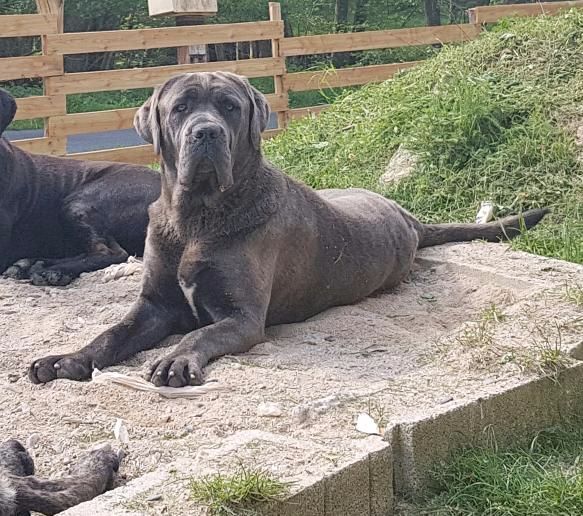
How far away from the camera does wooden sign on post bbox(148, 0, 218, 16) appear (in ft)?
38.8

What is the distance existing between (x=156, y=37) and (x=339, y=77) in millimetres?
3100

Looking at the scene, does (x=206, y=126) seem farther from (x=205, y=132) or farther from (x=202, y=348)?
(x=202, y=348)

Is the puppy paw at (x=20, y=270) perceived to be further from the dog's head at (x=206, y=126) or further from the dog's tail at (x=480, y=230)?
the dog's tail at (x=480, y=230)

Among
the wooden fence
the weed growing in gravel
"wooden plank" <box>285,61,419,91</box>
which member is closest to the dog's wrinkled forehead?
the weed growing in gravel

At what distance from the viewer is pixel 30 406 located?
12.9ft

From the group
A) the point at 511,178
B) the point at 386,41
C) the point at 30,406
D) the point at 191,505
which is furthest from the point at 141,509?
the point at 386,41

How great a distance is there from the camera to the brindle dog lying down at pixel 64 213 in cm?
684

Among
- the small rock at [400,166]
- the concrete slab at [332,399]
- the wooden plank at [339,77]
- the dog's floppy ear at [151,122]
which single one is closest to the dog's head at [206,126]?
the dog's floppy ear at [151,122]

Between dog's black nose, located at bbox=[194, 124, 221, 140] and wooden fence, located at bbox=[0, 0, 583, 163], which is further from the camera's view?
wooden fence, located at bbox=[0, 0, 583, 163]

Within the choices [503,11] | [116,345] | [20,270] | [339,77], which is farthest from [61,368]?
[503,11]

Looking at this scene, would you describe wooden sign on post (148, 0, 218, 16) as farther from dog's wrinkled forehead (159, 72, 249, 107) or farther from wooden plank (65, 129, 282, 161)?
dog's wrinkled forehead (159, 72, 249, 107)

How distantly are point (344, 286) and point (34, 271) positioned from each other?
226 cm

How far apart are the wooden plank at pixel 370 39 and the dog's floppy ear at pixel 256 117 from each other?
8519 millimetres

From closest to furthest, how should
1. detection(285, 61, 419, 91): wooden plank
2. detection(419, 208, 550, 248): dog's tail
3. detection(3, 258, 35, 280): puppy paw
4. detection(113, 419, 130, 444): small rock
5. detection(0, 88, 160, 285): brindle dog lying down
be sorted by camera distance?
detection(113, 419, 130, 444): small rock, detection(419, 208, 550, 248): dog's tail, detection(3, 258, 35, 280): puppy paw, detection(0, 88, 160, 285): brindle dog lying down, detection(285, 61, 419, 91): wooden plank
